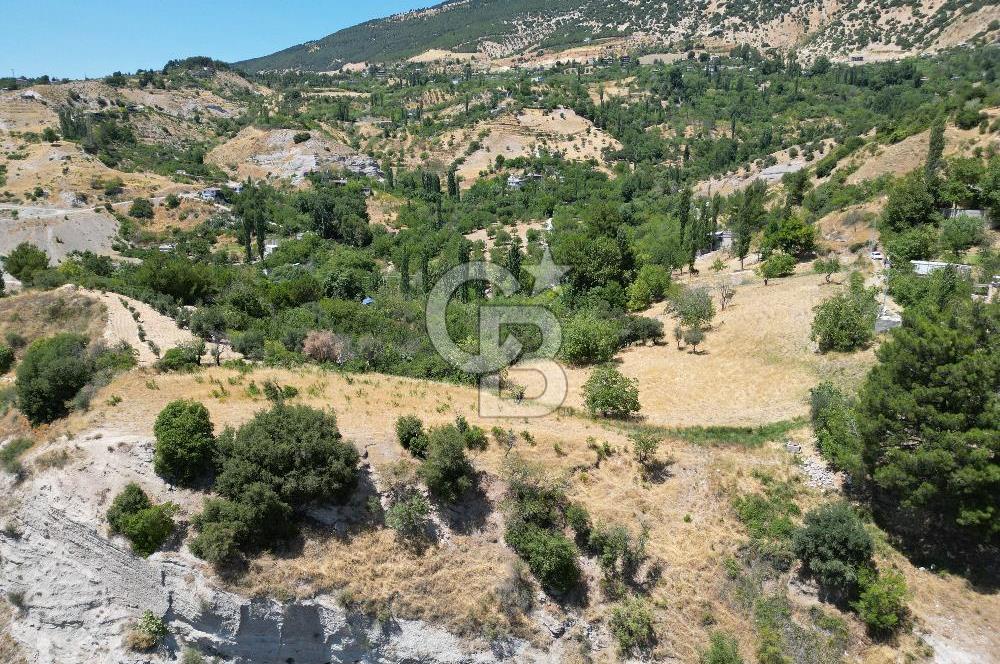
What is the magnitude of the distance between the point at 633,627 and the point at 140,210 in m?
75.2

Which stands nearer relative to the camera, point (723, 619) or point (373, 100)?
point (723, 619)

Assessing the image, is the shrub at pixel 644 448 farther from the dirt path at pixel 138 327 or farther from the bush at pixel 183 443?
the dirt path at pixel 138 327

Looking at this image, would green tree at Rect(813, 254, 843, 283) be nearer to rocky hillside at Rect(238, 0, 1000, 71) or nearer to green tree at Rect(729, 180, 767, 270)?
green tree at Rect(729, 180, 767, 270)

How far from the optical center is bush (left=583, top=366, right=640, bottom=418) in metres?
24.7

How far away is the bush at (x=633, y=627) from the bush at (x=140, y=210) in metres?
74.1

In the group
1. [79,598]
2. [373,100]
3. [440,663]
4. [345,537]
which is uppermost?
[373,100]

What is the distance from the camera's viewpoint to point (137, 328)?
3219cm

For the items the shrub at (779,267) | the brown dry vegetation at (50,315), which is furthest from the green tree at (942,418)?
the brown dry vegetation at (50,315)

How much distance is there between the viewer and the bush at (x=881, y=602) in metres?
16.2

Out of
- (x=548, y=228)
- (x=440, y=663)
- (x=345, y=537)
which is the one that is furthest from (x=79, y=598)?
(x=548, y=228)

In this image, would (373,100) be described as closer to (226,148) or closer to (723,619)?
(226,148)

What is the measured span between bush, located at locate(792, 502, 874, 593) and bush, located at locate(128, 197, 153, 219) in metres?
76.5

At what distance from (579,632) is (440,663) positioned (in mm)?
3931

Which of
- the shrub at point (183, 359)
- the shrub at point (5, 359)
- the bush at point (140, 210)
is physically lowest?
the shrub at point (5, 359)
